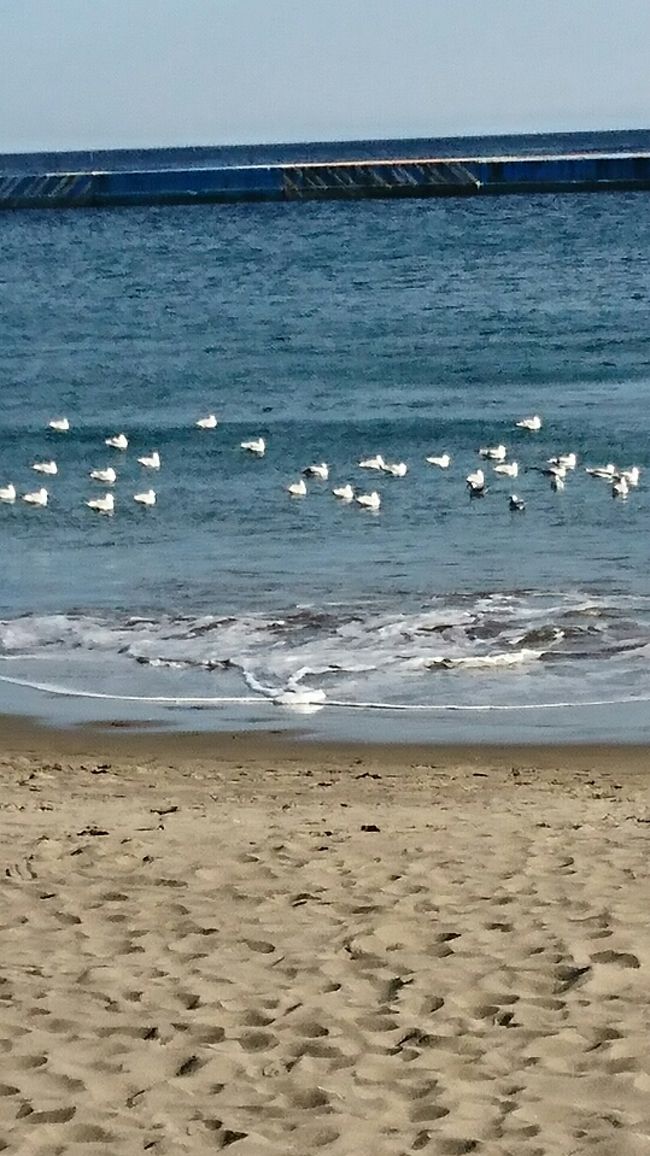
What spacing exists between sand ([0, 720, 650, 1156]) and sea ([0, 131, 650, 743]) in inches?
119

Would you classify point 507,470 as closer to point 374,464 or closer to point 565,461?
point 565,461

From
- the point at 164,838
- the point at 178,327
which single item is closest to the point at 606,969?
the point at 164,838

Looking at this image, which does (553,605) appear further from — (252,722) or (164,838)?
(164,838)

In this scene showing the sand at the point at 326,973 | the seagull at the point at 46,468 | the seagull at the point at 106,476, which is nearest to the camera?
the sand at the point at 326,973

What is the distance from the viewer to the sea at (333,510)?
13.8m

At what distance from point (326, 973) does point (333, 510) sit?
48.6 feet

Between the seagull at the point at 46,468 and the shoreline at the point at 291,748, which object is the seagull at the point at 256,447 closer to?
the seagull at the point at 46,468

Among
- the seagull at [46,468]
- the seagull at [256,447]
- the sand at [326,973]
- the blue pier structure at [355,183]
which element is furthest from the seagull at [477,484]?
the blue pier structure at [355,183]

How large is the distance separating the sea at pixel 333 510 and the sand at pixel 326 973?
302cm

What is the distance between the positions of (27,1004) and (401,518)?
14.7m

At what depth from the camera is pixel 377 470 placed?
24422 mm

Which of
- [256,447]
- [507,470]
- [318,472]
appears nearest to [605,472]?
[507,470]

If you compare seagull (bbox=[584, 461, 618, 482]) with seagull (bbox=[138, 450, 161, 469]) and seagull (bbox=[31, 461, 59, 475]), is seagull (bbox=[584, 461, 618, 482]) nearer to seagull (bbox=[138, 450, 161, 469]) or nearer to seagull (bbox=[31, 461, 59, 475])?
seagull (bbox=[138, 450, 161, 469])

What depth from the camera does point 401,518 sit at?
2114cm
